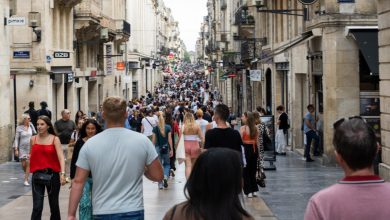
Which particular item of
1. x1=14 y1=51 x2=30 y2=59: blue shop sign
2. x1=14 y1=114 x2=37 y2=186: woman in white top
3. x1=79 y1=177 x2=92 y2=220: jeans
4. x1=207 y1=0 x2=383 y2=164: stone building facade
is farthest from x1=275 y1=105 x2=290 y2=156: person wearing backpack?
x1=79 y1=177 x2=92 y2=220: jeans

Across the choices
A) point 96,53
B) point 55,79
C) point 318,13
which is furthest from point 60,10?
point 318,13

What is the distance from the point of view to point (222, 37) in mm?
64062

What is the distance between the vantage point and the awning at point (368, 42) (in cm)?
1681

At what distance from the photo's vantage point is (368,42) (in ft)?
58.0

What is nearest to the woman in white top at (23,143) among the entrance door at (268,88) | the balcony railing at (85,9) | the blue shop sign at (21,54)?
the blue shop sign at (21,54)

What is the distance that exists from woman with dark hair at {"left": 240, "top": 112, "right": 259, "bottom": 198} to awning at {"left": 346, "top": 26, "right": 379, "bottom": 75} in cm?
500

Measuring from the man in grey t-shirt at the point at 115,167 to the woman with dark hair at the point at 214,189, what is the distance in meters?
1.86

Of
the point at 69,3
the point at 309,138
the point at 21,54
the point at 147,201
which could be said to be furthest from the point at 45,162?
the point at 69,3

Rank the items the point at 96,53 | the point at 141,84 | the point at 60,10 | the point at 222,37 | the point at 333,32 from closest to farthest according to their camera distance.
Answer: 1. the point at 333,32
2. the point at 60,10
3. the point at 96,53
4. the point at 222,37
5. the point at 141,84

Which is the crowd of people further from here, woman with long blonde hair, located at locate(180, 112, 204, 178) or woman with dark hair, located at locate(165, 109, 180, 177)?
woman with dark hair, located at locate(165, 109, 180, 177)

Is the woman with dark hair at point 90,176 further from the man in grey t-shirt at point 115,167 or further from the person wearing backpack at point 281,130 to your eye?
the person wearing backpack at point 281,130

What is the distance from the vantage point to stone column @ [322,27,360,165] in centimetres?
1855

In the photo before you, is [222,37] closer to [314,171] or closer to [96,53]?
[96,53]

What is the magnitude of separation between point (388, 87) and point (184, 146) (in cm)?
377
